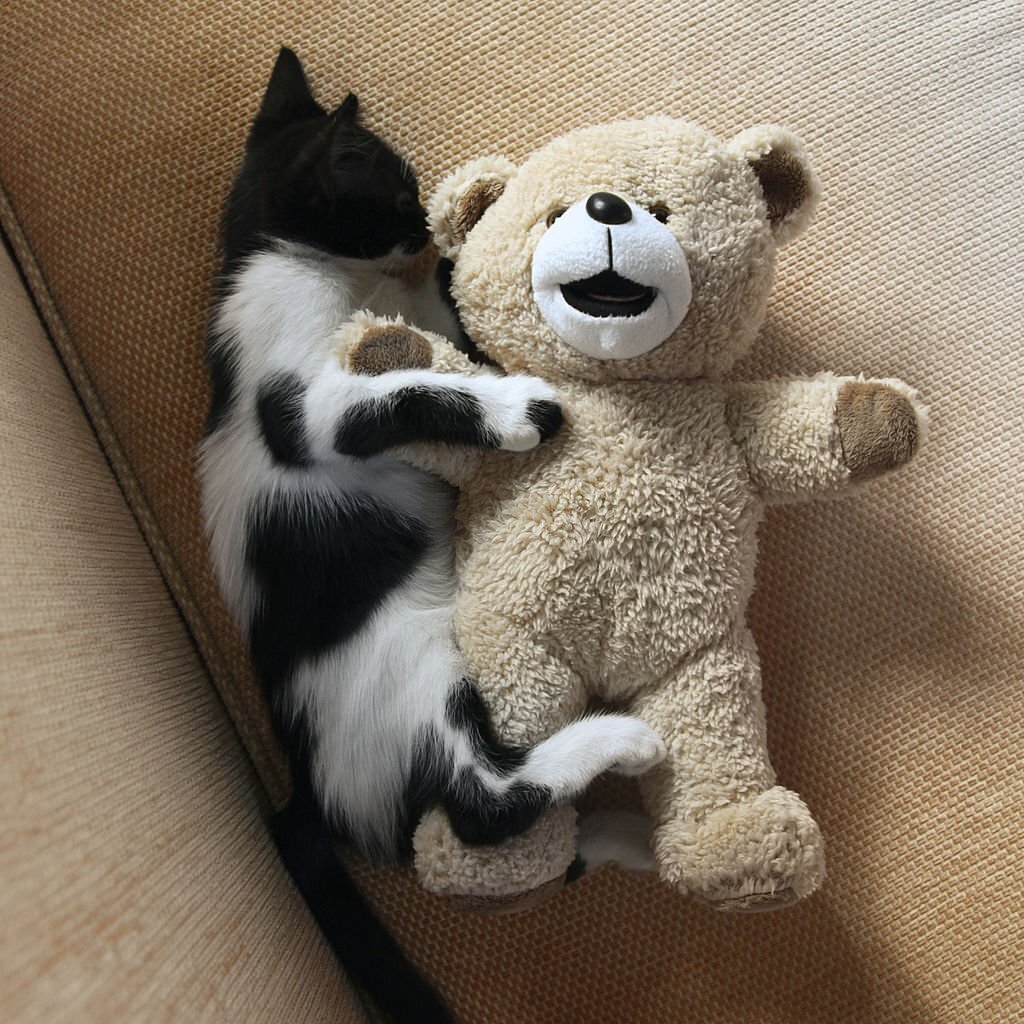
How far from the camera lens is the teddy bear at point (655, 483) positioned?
2.73 feet

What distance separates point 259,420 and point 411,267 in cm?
30

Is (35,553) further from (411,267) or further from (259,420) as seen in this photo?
(411,267)

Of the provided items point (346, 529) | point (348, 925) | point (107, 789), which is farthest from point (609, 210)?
point (348, 925)

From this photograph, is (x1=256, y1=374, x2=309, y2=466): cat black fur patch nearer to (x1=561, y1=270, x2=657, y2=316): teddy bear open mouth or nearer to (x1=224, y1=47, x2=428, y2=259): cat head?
(x1=224, y1=47, x2=428, y2=259): cat head

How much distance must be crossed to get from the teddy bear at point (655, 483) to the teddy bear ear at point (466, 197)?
1.0 inches

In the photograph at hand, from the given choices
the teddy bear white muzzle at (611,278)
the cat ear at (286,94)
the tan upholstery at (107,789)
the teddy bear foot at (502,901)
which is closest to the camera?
the tan upholstery at (107,789)

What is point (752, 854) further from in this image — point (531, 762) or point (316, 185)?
point (316, 185)

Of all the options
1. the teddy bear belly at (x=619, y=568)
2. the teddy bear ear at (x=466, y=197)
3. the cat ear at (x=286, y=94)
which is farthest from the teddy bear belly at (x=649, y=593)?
the cat ear at (x=286, y=94)

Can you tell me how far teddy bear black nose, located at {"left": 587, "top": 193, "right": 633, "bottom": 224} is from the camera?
2.52 feet

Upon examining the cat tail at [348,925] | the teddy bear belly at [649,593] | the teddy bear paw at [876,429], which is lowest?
the cat tail at [348,925]

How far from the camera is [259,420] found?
37.4 inches

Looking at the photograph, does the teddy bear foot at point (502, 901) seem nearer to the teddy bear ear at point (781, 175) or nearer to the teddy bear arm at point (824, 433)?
the teddy bear arm at point (824, 433)

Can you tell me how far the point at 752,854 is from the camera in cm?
83

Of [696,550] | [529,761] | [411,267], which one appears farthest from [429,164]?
[529,761]
